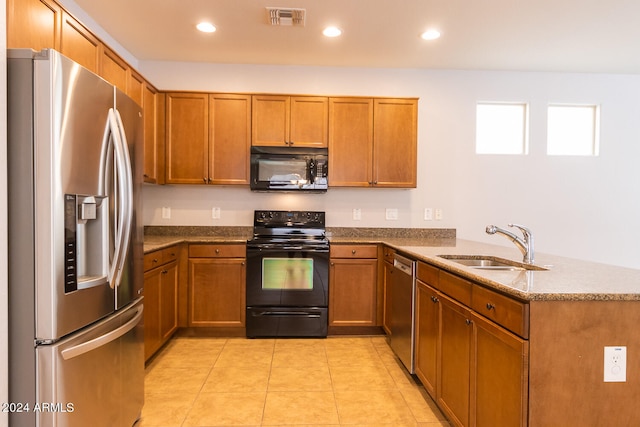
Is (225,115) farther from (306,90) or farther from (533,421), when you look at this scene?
(533,421)

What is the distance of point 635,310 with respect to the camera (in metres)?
1.33

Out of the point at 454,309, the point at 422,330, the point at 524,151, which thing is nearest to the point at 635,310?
the point at 454,309

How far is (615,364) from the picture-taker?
1.33 meters

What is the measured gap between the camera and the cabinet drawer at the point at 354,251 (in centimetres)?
352

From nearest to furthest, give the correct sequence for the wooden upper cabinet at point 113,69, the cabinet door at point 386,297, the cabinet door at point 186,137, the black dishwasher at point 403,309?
the wooden upper cabinet at point 113,69 → the black dishwasher at point 403,309 → the cabinet door at point 386,297 → the cabinet door at point 186,137

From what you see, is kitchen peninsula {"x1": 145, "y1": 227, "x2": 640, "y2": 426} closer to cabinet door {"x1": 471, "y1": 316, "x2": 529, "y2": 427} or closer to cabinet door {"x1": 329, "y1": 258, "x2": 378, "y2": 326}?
cabinet door {"x1": 471, "y1": 316, "x2": 529, "y2": 427}

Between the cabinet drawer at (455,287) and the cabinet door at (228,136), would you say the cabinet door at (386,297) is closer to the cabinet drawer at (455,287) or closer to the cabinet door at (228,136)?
the cabinet drawer at (455,287)

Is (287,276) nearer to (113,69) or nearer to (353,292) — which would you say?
(353,292)

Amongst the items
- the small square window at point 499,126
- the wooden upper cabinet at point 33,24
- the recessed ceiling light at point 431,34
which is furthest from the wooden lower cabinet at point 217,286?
the small square window at point 499,126

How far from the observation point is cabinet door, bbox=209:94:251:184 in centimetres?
365

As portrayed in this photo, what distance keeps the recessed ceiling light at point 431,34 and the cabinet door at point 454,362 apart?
2.27 metres

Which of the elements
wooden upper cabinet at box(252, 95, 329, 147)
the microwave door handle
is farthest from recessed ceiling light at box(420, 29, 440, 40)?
the microwave door handle

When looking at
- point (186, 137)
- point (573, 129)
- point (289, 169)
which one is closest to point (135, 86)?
point (186, 137)

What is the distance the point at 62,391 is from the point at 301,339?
89.9 inches
